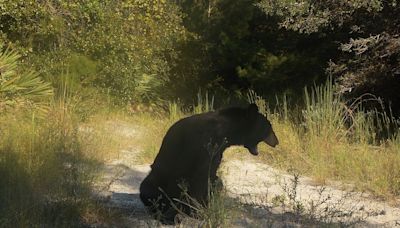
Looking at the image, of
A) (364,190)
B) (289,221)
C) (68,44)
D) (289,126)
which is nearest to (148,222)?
(289,221)

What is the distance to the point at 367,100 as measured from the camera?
10.2m

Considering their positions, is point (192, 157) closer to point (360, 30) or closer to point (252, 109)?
point (252, 109)

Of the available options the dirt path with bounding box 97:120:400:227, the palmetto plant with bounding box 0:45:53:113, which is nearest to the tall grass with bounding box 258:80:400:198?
the dirt path with bounding box 97:120:400:227

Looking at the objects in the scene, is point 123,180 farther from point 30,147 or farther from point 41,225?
point 41,225

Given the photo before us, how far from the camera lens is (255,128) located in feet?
20.0

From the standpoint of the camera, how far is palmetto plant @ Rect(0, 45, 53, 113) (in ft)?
30.0

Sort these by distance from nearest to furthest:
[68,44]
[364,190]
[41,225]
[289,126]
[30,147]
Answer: [41,225] → [30,147] → [364,190] → [289,126] → [68,44]

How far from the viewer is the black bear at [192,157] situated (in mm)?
5500

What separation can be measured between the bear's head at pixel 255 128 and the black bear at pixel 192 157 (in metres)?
0.01

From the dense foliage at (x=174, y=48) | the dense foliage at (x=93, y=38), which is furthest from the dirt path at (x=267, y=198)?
the dense foliage at (x=93, y=38)

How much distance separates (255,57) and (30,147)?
780 centimetres

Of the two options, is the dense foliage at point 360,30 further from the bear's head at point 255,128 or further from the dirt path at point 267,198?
the bear's head at point 255,128

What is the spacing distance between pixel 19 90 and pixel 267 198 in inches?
182

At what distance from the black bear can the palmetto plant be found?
407 centimetres
